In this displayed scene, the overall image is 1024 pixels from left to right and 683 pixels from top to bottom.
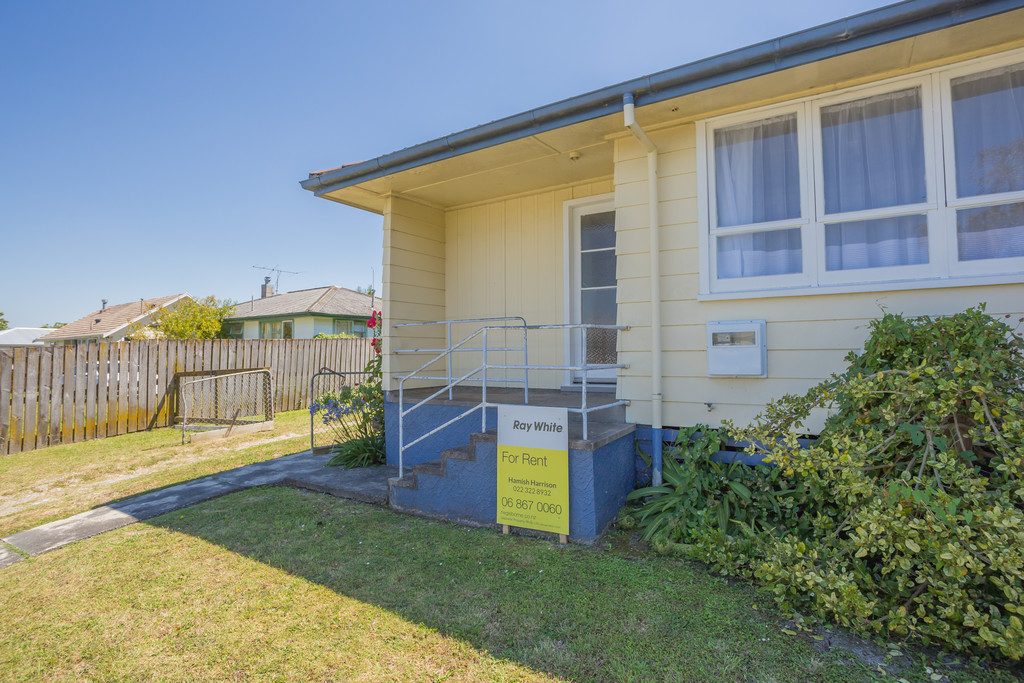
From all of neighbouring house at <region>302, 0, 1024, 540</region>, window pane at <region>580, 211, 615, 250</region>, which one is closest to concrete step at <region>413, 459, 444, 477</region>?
neighbouring house at <region>302, 0, 1024, 540</region>

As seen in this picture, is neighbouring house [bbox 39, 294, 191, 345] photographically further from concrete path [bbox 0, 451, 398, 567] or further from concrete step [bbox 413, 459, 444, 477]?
concrete step [bbox 413, 459, 444, 477]

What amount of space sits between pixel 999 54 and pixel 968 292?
156 cm

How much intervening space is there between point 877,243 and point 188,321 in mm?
22819

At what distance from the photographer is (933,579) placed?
2045 millimetres

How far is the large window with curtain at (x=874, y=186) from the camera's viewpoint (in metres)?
3.14

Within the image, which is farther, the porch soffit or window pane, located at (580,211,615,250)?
window pane, located at (580,211,615,250)

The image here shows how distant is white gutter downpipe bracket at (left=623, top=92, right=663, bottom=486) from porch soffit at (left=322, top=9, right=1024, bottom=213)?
417 millimetres

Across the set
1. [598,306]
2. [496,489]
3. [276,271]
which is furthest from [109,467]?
[276,271]

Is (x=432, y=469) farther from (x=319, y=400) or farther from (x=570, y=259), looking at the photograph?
(x=319, y=400)

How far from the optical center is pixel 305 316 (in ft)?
65.4

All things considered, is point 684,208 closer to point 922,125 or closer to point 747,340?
point 747,340

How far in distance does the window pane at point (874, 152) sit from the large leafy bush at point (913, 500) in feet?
3.47

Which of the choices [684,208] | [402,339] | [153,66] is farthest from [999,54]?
[153,66]

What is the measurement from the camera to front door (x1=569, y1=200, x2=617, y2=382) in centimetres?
542
